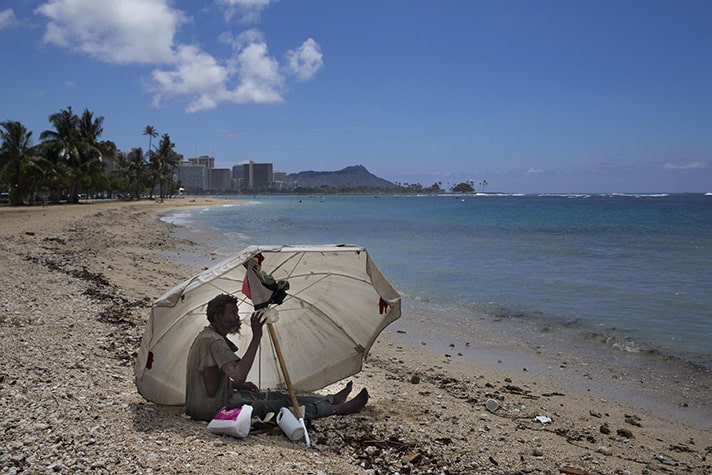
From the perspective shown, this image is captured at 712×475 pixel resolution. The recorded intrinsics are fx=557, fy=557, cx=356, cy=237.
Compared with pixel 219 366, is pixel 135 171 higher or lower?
higher

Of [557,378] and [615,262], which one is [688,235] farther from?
[557,378]

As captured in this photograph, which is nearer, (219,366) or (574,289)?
(219,366)

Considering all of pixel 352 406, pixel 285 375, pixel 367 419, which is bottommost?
pixel 367 419

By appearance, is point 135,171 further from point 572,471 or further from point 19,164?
point 572,471

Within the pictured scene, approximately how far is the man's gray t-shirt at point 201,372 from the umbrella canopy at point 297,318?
0.30 m

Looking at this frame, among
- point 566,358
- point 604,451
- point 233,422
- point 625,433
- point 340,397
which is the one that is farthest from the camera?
point 566,358

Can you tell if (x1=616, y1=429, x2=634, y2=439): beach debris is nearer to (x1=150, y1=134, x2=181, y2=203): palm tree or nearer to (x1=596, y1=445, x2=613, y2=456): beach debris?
(x1=596, y1=445, x2=613, y2=456): beach debris

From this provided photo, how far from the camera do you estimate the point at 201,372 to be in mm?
4551

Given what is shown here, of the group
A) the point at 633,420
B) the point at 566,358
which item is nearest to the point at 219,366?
the point at 633,420

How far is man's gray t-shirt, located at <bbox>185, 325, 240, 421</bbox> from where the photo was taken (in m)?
4.48

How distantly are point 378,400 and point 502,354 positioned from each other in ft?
12.1

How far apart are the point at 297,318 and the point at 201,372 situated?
1.04 meters

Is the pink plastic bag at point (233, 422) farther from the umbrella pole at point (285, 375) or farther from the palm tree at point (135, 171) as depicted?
the palm tree at point (135, 171)

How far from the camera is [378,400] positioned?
234 inches
